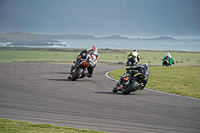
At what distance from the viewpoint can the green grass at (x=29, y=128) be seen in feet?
29.2

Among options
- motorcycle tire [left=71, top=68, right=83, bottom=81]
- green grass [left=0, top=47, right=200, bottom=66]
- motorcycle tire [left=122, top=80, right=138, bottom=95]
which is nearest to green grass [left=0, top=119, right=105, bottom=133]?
motorcycle tire [left=122, top=80, right=138, bottom=95]

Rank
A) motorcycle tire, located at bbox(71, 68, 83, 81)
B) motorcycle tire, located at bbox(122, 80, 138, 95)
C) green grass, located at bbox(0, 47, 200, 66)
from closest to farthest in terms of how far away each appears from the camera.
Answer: motorcycle tire, located at bbox(122, 80, 138, 95) → motorcycle tire, located at bbox(71, 68, 83, 81) → green grass, located at bbox(0, 47, 200, 66)

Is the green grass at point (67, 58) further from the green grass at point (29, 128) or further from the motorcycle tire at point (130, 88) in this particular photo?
the green grass at point (29, 128)

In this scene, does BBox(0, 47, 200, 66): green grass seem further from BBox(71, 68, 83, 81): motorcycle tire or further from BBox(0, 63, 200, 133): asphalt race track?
BBox(0, 63, 200, 133): asphalt race track

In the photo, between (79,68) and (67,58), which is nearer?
(79,68)

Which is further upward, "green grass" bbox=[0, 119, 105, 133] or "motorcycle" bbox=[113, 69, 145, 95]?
"motorcycle" bbox=[113, 69, 145, 95]

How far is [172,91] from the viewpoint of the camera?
1878 centimetres

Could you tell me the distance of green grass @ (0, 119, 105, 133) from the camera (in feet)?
29.2

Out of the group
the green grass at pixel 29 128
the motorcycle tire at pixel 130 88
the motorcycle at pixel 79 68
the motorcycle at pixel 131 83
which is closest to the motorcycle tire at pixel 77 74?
the motorcycle at pixel 79 68

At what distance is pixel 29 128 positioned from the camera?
30.2 ft

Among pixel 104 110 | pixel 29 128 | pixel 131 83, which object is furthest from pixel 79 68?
pixel 29 128

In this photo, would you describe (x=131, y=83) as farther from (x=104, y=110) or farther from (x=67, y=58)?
(x=67, y=58)

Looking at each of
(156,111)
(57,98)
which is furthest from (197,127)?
(57,98)

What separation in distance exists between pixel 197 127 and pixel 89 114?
3.21m
